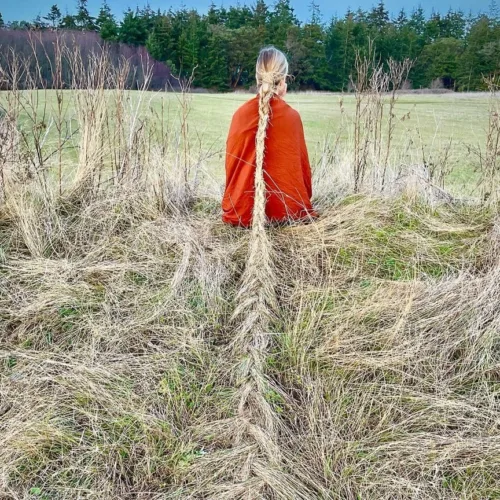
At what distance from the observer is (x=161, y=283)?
8.30 feet

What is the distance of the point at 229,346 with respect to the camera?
2.13 metres

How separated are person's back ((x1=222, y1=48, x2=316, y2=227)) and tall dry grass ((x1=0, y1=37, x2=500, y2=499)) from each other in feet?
0.54

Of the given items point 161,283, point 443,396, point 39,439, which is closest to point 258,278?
point 161,283

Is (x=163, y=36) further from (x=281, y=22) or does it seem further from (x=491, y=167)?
(x=491, y=167)

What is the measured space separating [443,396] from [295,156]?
5.26 ft

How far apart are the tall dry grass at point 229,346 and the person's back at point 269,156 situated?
0.54ft

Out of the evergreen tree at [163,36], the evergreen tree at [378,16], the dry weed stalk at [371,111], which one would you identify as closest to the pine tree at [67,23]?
the dry weed stalk at [371,111]

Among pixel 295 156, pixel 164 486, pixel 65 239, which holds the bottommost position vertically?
pixel 164 486

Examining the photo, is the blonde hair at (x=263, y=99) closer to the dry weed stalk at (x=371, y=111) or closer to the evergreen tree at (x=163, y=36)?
the dry weed stalk at (x=371, y=111)

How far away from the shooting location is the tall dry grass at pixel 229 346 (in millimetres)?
1625

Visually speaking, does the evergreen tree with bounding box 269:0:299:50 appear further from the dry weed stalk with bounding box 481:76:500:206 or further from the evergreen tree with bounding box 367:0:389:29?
the dry weed stalk with bounding box 481:76:500:206

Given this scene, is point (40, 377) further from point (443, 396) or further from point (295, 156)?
point (295, 156)

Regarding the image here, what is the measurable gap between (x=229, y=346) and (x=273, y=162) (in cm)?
123

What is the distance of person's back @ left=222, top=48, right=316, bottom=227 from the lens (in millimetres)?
2787
